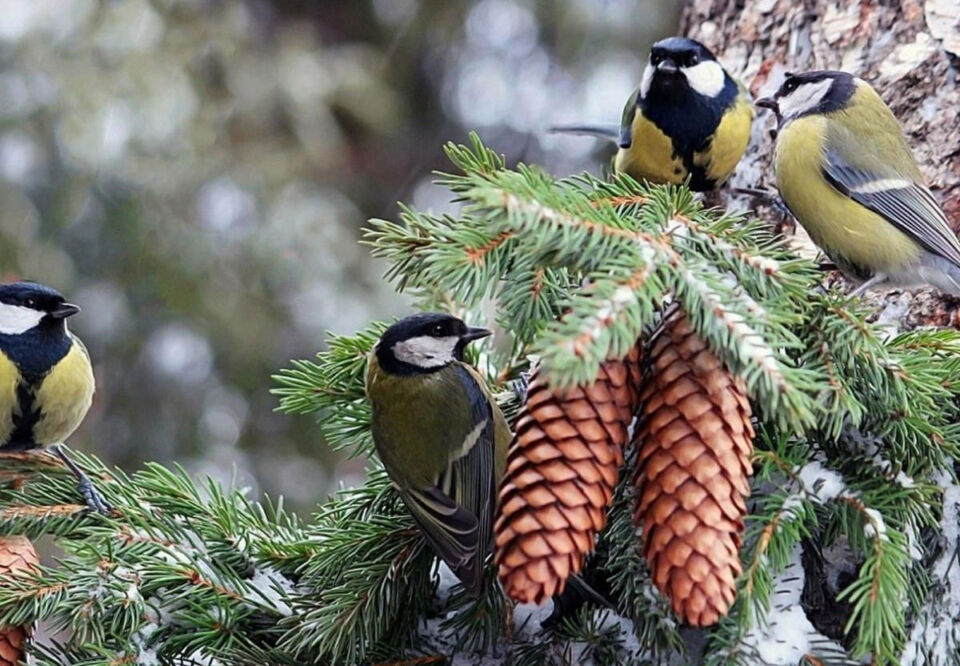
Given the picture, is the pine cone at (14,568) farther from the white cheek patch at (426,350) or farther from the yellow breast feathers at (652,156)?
the yellow breast feathers at (652,156)

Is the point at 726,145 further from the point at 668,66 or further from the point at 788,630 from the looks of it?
the point at 788,630

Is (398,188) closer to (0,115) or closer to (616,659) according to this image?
(0,115)

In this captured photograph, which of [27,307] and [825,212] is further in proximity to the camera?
[27,307]

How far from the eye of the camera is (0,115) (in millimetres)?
3160

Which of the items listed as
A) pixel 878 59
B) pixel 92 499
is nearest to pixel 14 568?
pixel 92 499

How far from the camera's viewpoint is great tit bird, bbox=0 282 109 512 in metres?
2.00

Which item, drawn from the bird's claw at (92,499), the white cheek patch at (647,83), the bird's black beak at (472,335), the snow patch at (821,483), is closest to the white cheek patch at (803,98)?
the white cheek patch at (647,83)

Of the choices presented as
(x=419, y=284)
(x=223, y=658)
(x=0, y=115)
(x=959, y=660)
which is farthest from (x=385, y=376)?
(x=0, y=115)

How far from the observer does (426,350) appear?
165 cm

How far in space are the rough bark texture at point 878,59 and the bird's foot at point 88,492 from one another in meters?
1.29

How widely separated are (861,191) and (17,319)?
1545mm

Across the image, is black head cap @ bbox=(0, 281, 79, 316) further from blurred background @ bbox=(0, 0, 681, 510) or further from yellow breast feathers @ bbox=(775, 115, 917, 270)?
yellow breast feathers @ bbox=(775, 115, 917, 270)

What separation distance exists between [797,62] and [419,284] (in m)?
1.24

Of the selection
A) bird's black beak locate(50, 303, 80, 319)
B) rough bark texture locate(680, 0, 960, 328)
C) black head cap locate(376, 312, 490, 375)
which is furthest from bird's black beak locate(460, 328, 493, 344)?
bird's black beak locate(50, 303, 80, 319)
